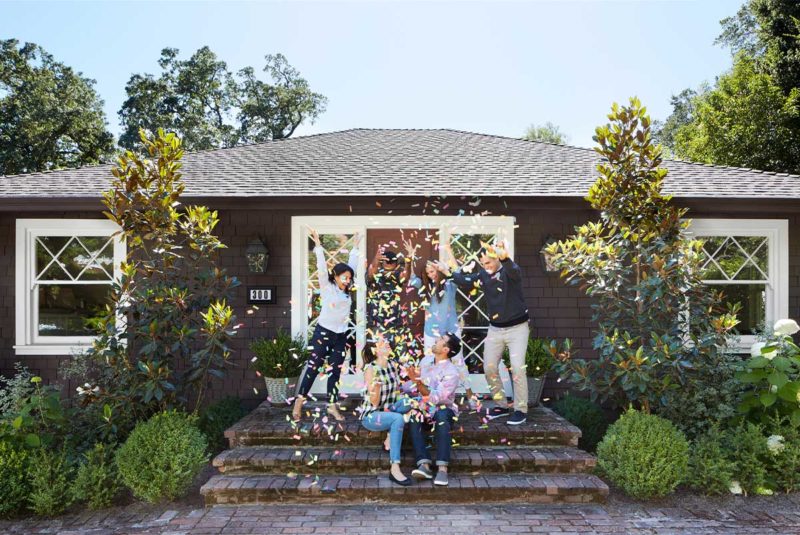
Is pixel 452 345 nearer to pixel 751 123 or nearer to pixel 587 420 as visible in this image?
pixel 587 420

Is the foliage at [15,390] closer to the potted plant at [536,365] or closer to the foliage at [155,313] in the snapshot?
the foliage at [155,313]

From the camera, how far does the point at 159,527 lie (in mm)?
4023

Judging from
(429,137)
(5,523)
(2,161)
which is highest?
(2,161)

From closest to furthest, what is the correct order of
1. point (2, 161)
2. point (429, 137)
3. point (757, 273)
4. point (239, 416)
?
point (239, 416) → point (757, 273) → point (429, 137) → point (2, 161)

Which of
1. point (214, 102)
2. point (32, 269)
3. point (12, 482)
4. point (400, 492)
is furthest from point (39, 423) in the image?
point (214, 102)

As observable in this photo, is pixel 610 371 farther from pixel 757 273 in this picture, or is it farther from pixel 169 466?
pixel 169 466

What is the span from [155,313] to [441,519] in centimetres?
301

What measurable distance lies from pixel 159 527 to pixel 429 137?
7174mm

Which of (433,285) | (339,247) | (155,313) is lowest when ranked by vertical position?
(155,313)

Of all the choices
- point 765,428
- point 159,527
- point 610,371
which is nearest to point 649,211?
point 610,371

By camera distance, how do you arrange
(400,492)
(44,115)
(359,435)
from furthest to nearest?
1. (44,115)
2. (359,435)
3. (400,492)

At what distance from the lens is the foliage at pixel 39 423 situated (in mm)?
4688

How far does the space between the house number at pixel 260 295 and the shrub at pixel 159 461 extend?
6.51 feet

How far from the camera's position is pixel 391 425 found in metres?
4.46
